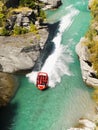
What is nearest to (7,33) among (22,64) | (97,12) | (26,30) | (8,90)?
(26,30)

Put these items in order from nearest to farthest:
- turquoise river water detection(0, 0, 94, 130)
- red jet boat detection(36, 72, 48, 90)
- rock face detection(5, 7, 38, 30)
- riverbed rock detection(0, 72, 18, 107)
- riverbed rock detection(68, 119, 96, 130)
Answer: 1. riverbed rock detection(68, 119, 96, 130)
2. turquoise river water detection(0, 0, 94, 130)
3. riverbed rock detection(0, 72, 18, 107)
4. red jet boat detection(36, 72, 48, 90)
5. rock face detection(5, 7, 38, 30)

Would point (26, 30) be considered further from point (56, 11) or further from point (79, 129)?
point (79, 129)

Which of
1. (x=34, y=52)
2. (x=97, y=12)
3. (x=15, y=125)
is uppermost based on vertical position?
(x=97, y=12)

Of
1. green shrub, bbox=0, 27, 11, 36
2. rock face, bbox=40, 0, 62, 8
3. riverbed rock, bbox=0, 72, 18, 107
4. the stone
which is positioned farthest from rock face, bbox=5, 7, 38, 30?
rock face, bbox=40, 0, 62, 8

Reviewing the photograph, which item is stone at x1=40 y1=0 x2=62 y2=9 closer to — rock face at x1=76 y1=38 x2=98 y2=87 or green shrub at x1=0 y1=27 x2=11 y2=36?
green shrub at x1=0 y1=27 x2=11 y2=36

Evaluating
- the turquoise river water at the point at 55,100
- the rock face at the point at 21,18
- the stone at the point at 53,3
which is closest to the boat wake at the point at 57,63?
the turquoise river water at the point at 55,100

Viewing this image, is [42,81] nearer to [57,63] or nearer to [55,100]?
[55,100]

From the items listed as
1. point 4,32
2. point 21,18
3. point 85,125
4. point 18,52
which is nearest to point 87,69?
point 85,125
